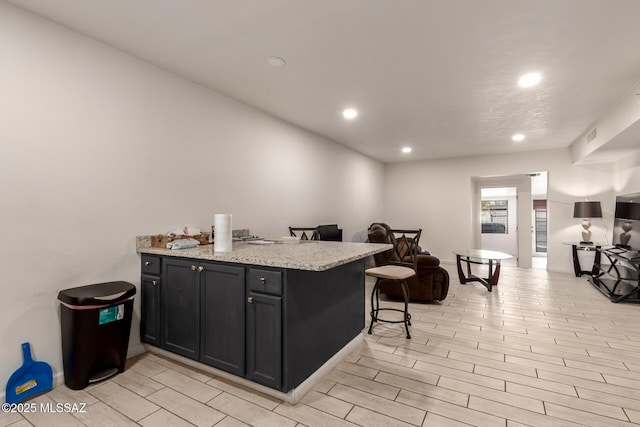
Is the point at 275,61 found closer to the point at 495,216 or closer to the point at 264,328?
the point at 264,328

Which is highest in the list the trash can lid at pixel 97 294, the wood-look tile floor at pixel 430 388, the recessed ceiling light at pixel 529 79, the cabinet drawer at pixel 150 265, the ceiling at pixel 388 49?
the ceiling at pixel 388 49

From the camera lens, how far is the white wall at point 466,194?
6.20 meters

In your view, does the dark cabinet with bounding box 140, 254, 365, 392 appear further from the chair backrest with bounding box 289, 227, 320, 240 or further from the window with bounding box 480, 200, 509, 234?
the window with bounding box 480, 200, 509, 234

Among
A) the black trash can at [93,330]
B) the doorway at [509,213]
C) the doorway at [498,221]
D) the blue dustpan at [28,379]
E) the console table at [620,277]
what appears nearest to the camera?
the blue dustpan at [28,379]

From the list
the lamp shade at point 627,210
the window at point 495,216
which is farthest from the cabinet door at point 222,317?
the window at point 495,216

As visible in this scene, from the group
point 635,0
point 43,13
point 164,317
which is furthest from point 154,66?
point 635,0

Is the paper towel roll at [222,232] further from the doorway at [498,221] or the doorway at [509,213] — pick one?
the doorway at [498,221]

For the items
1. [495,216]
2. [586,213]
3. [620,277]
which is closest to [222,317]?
[620,277]

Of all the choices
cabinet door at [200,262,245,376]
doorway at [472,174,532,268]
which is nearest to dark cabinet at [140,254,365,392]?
cabinet door at [200,262,245,376]

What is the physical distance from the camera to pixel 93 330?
7.11ft

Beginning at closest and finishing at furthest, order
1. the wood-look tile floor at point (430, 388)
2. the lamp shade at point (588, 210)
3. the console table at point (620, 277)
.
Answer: the wood-look tile floor at point (430, 388) < the console table at point (620, 277) < the lamp shade at point (588, 210)

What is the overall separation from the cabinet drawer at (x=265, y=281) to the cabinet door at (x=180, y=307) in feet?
1.88

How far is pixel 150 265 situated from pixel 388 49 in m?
2.84

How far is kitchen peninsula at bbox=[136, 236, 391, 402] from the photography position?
2.02m
